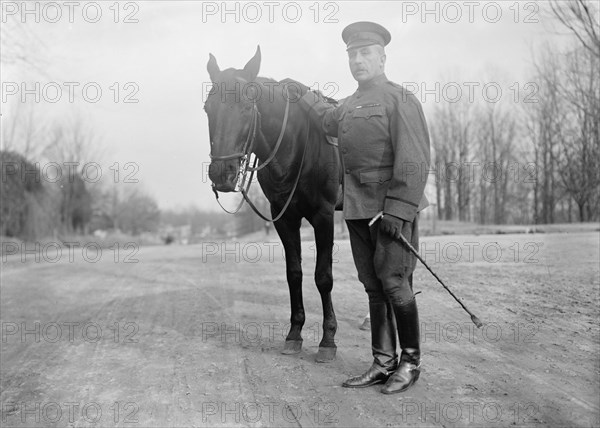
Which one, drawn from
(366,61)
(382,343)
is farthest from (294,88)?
(382,343)

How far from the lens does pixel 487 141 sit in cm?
4766

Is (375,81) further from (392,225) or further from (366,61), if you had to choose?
(392,225)

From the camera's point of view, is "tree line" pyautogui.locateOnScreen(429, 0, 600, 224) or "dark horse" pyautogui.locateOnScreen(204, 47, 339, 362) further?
"tree line" pyautogui.locateOnScreen(429, 0, 600, 224)

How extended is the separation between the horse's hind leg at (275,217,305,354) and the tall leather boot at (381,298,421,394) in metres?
1.20

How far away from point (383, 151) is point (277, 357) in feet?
6.72

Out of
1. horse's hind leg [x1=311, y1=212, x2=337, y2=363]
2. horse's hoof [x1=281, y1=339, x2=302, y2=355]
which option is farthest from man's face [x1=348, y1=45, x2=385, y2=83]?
horse's hoof [x1=281, y1=339, x2=302, y2=355]

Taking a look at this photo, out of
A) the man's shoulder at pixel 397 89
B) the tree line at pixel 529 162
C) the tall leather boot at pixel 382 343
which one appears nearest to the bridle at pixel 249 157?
the man's shoulder at pixel 397 89

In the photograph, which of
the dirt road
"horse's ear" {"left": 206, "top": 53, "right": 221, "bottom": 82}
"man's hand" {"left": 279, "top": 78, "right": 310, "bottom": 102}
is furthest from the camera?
"man's hand" {"left": 279, "top": 78, "right": 310, "bottom": 102}

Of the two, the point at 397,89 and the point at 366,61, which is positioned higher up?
the point at 366,61

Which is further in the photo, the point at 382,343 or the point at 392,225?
the point at 382,343

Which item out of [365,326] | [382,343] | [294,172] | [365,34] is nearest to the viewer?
[365,34]

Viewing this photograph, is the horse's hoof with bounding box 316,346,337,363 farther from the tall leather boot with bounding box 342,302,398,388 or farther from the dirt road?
the tall leather boot with bounding box 342,302,398,388

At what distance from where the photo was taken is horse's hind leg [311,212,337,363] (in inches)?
173

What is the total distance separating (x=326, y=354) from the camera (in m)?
4.34
